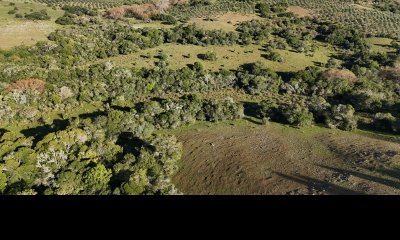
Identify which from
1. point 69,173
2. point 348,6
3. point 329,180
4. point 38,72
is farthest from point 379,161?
point 348,6

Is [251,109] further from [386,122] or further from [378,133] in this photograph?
[386,122]

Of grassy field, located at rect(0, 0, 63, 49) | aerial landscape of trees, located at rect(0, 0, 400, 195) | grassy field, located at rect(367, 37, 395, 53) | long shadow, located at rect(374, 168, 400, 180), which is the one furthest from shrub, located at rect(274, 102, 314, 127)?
grassy field, located at rect(0, 0, 63, 49)

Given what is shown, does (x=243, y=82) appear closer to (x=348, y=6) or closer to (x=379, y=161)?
(x=379, y=161)

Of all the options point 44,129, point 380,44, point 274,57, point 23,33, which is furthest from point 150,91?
point 380,44

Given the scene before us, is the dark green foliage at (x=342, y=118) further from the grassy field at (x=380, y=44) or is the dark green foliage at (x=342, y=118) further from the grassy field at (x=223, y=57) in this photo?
the grassy field at (x=380, y=44)

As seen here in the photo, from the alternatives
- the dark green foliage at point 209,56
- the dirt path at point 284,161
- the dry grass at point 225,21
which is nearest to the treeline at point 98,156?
the dirt path at point 284,161

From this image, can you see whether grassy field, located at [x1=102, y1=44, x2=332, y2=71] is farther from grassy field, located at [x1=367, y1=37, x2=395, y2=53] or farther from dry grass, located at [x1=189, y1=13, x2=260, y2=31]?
dry grass, located at [x1=189, y1=13, x2=260, y2=31]
